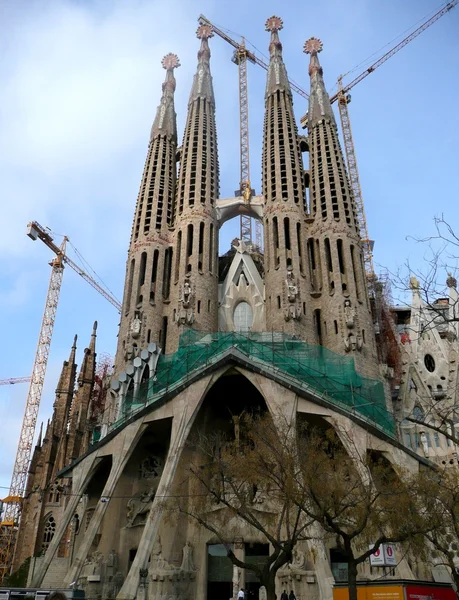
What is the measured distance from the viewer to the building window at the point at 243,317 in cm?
3791

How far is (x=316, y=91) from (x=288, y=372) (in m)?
27.4

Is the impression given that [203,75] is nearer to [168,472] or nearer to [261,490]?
[168,472]

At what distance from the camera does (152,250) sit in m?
38.0

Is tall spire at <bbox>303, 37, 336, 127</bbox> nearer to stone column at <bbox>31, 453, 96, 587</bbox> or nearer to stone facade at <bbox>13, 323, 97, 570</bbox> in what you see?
stone facade at <bbox>13, 323, 97, 570</bbox>

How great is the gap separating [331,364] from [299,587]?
1132 cm

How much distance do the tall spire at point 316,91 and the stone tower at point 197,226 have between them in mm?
8275

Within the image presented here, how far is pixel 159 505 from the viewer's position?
24.5 metres

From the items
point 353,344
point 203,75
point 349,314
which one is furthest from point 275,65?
point 353,344

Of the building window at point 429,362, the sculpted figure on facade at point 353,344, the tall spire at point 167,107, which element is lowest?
the sculpted figure on facade at point 353,344

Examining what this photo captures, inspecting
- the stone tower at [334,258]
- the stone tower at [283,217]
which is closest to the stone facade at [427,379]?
the stone tower at [334,258]

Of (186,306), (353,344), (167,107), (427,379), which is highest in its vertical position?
(167,107)

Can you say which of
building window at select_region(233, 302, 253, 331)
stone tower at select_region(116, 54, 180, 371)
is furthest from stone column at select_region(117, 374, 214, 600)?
building window at select_region(233, 302, 253, 331)

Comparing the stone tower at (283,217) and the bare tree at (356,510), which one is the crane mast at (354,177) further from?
the bare tree at (356,510)

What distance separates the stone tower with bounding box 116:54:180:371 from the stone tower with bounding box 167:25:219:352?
878 millimetres
